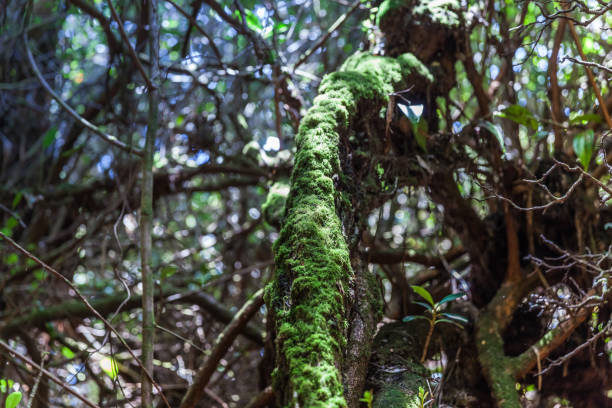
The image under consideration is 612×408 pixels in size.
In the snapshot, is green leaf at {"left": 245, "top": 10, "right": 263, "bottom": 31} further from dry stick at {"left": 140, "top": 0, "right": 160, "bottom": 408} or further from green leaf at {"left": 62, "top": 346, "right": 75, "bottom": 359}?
green leaf at {"left": 62, "top": 346, "right": 75, "bottom": 359}

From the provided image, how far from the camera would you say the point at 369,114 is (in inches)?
79.1

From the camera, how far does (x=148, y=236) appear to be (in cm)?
202

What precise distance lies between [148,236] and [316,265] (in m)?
0.94

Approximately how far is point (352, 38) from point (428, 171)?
77.0 inches

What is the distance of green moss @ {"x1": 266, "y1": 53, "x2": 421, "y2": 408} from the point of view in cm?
116

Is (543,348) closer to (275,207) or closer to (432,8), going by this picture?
(275,207)

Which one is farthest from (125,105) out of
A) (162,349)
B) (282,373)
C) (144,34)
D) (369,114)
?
(282,373)

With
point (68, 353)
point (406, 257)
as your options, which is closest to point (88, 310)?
point (68, 353)

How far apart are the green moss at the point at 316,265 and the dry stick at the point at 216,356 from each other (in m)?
0.87

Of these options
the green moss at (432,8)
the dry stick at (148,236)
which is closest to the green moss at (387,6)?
the green moss at (432,8)

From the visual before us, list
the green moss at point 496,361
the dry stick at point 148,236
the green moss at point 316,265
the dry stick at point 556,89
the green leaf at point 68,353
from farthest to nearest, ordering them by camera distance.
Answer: the green leaf at point 68,353
the dry stick at point 556,89
the green moss at point 496,361
the dry stick at point 148,236
the green moss at point 316,265

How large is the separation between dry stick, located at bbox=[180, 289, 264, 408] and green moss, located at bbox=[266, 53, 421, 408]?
34.1 inches

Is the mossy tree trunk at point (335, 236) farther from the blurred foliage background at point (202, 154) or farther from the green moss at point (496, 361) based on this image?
the green moss at point (496, 361)

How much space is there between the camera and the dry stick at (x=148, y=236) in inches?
70.9
